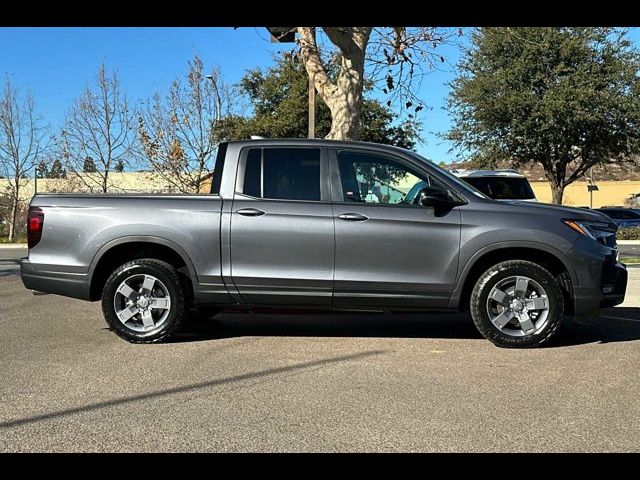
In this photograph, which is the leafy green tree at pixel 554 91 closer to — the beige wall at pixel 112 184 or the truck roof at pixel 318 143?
the beige wall at pixel 112 184

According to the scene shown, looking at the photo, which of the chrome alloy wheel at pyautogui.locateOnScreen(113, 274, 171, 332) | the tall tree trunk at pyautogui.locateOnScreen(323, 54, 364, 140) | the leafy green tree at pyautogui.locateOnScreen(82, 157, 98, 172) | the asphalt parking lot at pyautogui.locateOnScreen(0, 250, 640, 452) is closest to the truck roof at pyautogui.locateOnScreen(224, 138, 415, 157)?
the chrome alloy wheel at pyautogui.locateOnScreen(113, 274, 171, 332)

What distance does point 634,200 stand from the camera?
54.0 metres

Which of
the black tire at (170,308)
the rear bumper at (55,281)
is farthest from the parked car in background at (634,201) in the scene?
the rear bumper at (55,281)

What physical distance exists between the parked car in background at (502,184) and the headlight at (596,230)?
634cm

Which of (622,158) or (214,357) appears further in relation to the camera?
(622,158)

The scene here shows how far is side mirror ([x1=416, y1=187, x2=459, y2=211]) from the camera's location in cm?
632

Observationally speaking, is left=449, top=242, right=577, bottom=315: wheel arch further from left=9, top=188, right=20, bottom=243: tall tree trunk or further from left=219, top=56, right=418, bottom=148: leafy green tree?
left=9, top=188, right=20, bottom=243: tall tree trunk

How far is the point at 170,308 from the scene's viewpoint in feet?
21.3

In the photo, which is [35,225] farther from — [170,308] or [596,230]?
[596,230]

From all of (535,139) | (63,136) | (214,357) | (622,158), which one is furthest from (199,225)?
(622,158)

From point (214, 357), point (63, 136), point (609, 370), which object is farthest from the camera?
point (63, 136)

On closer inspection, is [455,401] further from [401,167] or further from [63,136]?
[63,136]
